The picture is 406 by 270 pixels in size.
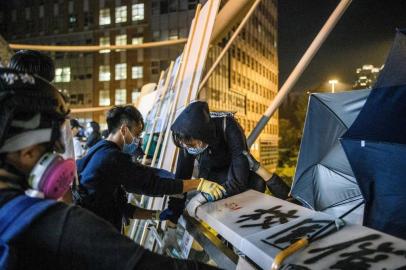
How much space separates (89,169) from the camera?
262 cm

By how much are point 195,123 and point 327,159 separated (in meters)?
2.04

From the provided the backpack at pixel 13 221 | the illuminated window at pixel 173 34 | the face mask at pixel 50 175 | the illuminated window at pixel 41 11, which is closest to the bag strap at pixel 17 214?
the backpack at pixel 13 221

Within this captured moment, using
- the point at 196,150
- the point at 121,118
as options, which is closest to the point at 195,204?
the point at 196,150

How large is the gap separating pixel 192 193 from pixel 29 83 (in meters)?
1.81

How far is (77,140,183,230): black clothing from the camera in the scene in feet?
8.54

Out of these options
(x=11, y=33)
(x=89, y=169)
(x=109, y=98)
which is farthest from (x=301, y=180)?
(x=11, y=33)

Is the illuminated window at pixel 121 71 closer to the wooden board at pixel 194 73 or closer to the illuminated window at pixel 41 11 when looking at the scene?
the illuminated window at pixel 41 11

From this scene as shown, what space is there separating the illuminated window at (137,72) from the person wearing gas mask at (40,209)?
41219 mm

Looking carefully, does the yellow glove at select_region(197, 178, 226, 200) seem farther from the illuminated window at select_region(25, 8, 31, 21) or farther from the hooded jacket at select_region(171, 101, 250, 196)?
the illuminated window at select_region(25, 8, 31, 21)

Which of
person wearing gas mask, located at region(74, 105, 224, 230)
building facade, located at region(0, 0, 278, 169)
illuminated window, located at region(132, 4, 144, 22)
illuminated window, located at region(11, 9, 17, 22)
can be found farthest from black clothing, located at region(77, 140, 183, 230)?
illuminated window, located at region(11, 9, 17, 22)

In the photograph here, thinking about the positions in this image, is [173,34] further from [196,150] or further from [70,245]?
[70,245]

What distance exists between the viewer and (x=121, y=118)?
309 centimetres

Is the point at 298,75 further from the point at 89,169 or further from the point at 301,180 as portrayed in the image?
the point at 89,169

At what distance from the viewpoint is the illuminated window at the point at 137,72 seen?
41.3 meters
